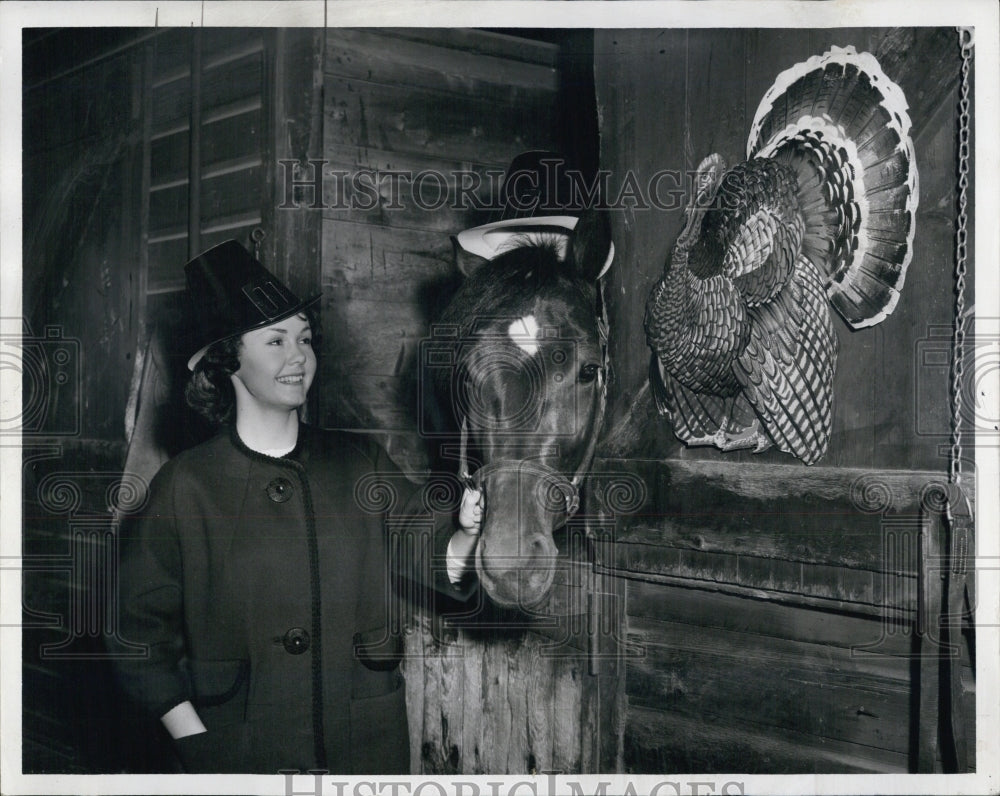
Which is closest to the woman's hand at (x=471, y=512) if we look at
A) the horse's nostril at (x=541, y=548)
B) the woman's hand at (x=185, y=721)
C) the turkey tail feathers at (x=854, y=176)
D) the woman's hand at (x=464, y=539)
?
the woman's hand at (x=464, y=539)

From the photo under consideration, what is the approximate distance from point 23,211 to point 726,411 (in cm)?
261

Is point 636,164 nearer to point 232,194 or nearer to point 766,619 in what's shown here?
point 232,194

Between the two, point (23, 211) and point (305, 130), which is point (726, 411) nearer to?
point (305, 130)

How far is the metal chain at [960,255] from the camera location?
3.07 meters

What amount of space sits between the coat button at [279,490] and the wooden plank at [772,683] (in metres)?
1.31

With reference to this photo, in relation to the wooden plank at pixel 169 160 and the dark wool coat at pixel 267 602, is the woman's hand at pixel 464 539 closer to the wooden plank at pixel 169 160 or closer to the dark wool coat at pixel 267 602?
the dark wool coat at pixel 267 602

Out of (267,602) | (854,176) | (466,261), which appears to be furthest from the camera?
(466,261)

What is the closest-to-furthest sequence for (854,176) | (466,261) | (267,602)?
(854,176), (267,602), (466,261)

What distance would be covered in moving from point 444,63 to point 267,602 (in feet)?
6.58

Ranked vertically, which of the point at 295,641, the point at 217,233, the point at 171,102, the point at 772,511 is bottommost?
the point at 295,641

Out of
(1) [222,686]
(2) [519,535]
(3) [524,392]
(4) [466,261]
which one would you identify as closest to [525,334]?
(3) [524,392]

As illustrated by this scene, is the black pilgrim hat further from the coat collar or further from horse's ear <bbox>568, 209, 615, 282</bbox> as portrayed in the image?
horse's ear <bbox>568, 209, 615, 282</bbox>

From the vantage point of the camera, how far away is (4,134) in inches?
130

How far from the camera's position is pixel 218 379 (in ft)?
10.5
